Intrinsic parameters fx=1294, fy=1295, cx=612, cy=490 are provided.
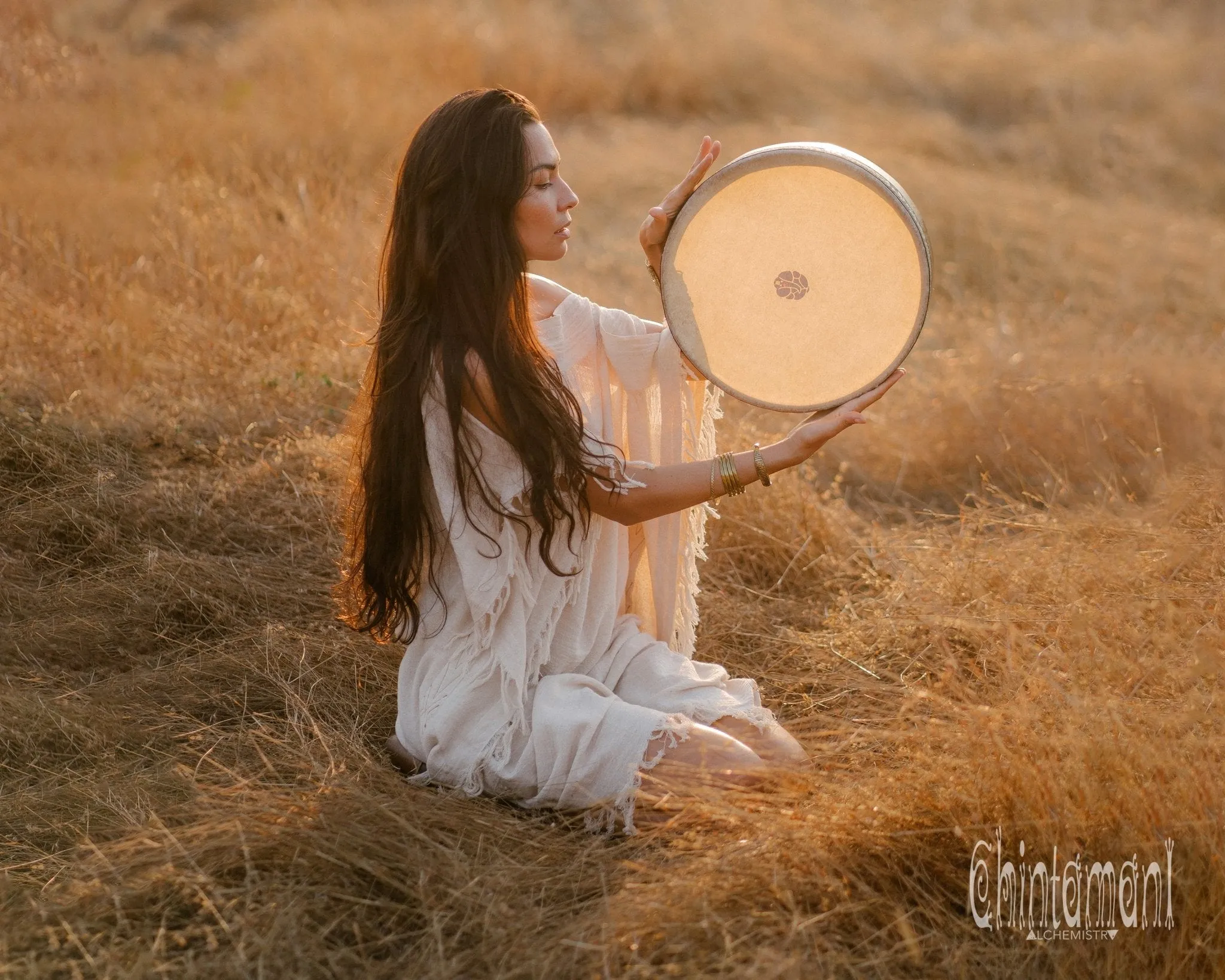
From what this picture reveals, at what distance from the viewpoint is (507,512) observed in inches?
96.0

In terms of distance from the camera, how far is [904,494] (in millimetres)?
4352

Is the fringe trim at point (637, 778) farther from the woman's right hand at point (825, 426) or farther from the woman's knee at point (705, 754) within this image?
the woman's right hand at point (825, 426)

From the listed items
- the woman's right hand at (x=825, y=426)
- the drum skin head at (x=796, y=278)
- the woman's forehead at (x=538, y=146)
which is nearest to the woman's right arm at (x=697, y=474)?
the woman's right hand at (x=825, y=426)

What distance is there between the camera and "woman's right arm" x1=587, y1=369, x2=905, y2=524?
2.44 meters

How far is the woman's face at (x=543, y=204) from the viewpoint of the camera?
2463 millimetres

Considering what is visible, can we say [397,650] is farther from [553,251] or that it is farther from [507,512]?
[553,251]

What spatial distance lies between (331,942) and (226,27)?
406 inches

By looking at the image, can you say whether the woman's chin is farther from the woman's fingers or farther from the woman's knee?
the woman's knee

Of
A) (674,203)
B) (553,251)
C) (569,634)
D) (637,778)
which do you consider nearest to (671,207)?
(674,203)

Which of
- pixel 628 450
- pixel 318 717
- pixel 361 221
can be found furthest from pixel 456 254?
pixel 361 221

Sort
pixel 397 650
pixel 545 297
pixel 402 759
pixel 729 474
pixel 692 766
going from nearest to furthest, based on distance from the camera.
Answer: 1. pixel 692 766
2. pixel 729 474
3. pixel 402 759
4. pixel 545 297
5. pixel 397 650

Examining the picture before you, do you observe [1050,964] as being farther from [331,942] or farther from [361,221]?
[361,221]

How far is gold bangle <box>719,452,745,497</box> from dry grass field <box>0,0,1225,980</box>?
1.82ft

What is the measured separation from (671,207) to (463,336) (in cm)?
53
